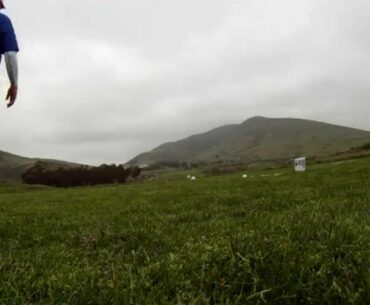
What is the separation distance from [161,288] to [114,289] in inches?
18.1

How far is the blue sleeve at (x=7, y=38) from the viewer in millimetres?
8703

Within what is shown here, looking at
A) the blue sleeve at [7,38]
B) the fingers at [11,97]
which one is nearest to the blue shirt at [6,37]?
the blue sleeve at [7,38]

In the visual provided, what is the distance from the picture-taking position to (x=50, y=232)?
11555 millimetres

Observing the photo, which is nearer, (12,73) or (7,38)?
(7,38)

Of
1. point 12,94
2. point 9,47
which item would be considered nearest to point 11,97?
point 12,94

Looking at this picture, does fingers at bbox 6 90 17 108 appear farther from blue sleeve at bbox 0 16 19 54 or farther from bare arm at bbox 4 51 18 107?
blue sleeve at bbox 0 16 19 54

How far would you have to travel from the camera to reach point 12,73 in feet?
29.0

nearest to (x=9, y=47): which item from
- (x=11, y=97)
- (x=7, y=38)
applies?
(x=7, y=38)

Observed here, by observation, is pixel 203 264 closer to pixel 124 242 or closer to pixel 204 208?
pixel 124 242

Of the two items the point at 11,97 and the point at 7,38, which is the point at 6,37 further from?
the point at 11,97

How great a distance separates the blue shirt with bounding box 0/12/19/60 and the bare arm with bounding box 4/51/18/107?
0.10 m

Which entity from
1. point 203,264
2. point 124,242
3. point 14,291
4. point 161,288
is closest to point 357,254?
A: point 203,264

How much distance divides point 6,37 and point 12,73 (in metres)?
0.67

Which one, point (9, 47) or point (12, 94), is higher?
point (9, 47)
